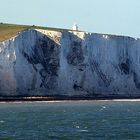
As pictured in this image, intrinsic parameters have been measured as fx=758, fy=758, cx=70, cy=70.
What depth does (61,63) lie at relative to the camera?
10006 centimetres

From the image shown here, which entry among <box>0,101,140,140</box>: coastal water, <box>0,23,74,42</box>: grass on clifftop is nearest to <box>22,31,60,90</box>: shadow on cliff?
<box>0,23,74,42</box>: grass on clifftop

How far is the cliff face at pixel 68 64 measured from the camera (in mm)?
93375

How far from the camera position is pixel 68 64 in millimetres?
101250

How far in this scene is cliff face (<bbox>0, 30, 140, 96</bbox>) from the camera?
306 feet

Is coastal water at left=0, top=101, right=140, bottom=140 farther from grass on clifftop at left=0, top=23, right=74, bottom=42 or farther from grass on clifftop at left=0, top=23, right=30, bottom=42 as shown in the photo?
grass on clifftop at left=0, top=23, right=30, bottom=42

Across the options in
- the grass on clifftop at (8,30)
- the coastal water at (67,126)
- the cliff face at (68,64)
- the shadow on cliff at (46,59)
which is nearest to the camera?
the coastal water at (67,126)

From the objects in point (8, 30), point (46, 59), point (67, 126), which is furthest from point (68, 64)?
point (67, 126)

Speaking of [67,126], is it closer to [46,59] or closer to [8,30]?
[46,59]

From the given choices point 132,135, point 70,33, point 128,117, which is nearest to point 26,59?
point 70,33

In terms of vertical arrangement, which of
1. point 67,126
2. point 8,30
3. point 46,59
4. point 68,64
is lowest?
Result: point 67,126

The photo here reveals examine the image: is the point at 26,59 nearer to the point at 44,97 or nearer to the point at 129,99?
the point at 44,97

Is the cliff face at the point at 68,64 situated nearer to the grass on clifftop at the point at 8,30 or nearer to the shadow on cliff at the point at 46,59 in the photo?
the shadow on cliff at the point at 46,59

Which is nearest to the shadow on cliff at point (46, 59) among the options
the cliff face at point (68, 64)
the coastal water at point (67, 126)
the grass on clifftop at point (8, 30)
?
the cliff face at point (68, 64)

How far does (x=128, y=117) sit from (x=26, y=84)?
32.7 metres
